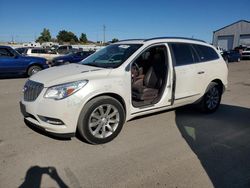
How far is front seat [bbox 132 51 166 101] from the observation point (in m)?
4.88

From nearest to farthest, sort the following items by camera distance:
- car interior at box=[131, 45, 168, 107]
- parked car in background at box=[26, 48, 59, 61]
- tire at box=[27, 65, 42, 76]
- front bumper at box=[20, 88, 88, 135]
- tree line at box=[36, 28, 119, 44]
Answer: front bumper at box=[20, 88, 88, 135] → car interior at box=[131, 45, 168, 107] → tire at box=[27, 65, 42, 76] → parked car in background at box=[26, 48, 59, 61] → tree line at box=[36, 28, 119, 44]

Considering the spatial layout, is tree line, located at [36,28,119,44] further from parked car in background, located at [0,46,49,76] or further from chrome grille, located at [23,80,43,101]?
chrome grille, located at [23,80,43,101]

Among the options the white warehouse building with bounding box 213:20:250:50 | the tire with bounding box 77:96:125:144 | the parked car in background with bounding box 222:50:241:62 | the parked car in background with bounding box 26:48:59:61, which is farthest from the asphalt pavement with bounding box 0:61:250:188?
the white warehouse building with bounding box 213:20:250:50

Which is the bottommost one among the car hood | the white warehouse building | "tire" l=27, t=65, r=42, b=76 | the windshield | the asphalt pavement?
the asphalt pavement

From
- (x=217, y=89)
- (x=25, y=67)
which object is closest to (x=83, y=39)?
(x=25, y=67)

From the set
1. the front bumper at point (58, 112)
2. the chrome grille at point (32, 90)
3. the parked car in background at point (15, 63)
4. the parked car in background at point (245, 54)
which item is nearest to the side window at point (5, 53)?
the parked car in background at point (15, 63)

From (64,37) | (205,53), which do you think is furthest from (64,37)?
(205,53)

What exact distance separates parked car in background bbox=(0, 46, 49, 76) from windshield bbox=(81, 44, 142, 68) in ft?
26.3

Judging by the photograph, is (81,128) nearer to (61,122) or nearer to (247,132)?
(61,122)

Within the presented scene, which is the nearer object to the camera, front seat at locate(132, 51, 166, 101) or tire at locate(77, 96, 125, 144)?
tire at locate(77, 96, 125, 144)

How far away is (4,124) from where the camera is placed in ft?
16.3

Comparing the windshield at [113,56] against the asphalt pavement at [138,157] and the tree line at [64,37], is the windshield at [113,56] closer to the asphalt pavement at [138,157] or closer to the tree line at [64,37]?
the asphalt pavement at [138,157]

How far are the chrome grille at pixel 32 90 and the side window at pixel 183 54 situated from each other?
2.74 m

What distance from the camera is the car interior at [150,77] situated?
191 inches
